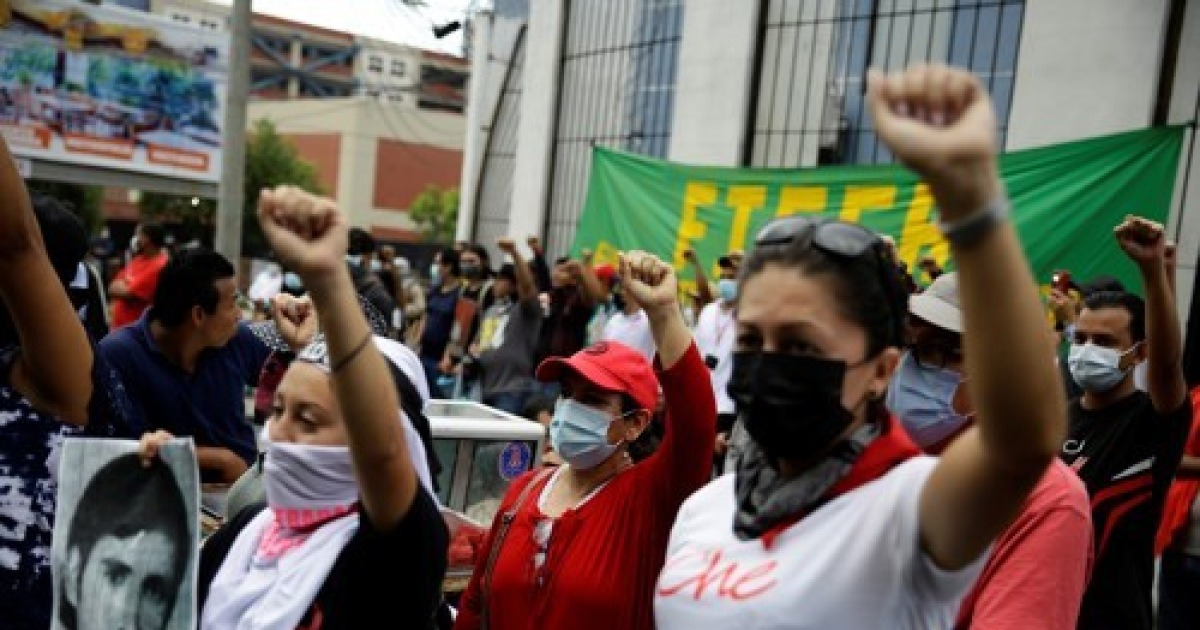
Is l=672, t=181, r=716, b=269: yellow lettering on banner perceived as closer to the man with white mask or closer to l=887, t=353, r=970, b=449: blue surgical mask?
the man with white mask

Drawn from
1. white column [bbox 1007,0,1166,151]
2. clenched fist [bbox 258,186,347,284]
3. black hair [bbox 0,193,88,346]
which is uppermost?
white column [bbox 1007,0,1166,151]

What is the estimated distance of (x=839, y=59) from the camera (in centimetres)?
1091

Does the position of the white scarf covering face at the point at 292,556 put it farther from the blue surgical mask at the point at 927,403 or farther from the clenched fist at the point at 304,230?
the blue surgical mask at the point at 927,403

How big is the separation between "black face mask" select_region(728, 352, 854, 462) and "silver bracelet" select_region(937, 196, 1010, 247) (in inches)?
13.4

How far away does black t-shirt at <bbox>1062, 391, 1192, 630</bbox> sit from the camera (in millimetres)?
2883

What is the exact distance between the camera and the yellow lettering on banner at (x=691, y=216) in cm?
914

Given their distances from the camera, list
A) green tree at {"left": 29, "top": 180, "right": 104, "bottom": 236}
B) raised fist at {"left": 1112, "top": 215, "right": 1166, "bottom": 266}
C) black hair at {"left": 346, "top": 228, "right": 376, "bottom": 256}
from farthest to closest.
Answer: green tree at {"left": 29, "top": 180, "right": 104, "bottom": 236}, black hair at {"left": 346, "top": 228, "right": 376, "bottom": 256}, raised fist at {"left": 1112, "top": 215, "right": 1166, "bottom": 266}

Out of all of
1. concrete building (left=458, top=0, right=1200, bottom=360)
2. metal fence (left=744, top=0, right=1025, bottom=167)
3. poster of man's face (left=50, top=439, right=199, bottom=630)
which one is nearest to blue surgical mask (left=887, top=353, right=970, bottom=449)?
poster of man's face (left=50, top=439, right=199, bottom=630)

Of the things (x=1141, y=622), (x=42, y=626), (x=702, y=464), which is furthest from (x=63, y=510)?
(x=1141, y=622)

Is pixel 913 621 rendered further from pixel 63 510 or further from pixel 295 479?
pixel 63 510

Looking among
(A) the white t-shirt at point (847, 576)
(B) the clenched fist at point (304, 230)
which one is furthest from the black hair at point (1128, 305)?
(B) the clenched fist at point (304, 230)

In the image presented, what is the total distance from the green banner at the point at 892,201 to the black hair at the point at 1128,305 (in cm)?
123

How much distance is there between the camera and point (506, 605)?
7.98ft

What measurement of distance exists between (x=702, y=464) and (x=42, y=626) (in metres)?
1.34
